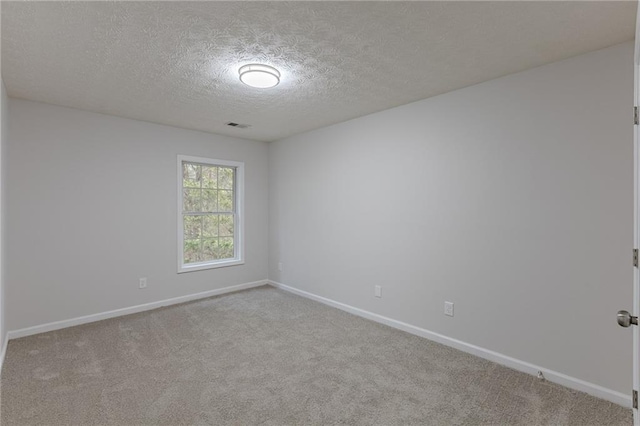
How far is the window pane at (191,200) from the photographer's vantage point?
4.52 m

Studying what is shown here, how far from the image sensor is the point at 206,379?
241 centimetres

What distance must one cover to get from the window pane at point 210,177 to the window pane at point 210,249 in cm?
82

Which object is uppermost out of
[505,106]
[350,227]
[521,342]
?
[505,106]

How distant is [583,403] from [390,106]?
293 centimetres

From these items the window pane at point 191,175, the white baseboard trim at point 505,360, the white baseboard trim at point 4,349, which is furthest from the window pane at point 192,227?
the white baseboard trim at point 505,360

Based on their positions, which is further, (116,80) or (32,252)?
(32,252)

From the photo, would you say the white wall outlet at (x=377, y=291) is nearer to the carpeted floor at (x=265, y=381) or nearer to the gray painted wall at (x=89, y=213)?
the carpeted floor at (x=265, y=381)

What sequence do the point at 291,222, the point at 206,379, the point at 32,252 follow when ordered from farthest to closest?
the point at 291,222, the point at 32,252, the point at 206,379

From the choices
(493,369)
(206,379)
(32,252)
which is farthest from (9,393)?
(493,369)

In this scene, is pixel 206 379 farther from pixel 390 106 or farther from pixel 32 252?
pixel 390 106

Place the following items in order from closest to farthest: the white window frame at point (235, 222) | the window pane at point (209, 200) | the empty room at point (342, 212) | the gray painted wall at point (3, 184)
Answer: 1. the empty room at point (342, 212)
2. the gray painted wall at point (3, 184)
3. the white window frame at point (235, 222)
4. the window pane at point (209, 200)

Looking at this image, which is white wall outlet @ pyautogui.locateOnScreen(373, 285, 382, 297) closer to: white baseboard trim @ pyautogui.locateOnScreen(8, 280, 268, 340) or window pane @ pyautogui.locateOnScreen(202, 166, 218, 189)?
white baseboard trim @ pyautogui.locateOnScreen(8, 280, 268, 340)

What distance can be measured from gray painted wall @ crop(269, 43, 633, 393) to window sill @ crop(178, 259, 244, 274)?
178 cm

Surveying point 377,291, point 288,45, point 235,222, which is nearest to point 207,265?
point 235,222
